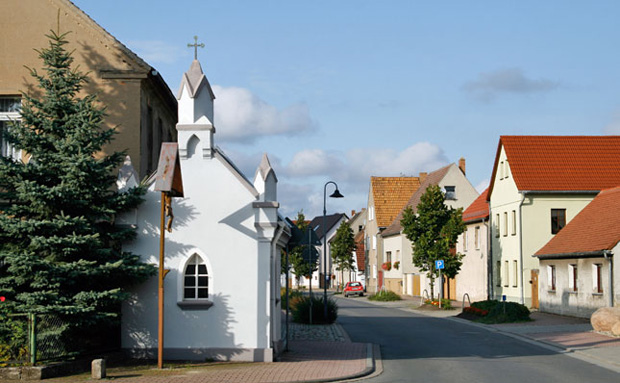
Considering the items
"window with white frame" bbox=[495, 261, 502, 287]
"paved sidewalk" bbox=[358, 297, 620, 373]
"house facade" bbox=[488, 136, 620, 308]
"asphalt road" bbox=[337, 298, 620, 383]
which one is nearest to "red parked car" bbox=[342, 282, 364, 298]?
"house facade" bbox=[488, 136, 620, 308]

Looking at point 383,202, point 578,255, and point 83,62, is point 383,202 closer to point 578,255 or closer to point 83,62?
point 578,255

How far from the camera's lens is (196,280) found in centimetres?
1797

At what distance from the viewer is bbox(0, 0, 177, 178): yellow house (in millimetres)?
21562

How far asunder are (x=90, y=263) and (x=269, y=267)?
399cm

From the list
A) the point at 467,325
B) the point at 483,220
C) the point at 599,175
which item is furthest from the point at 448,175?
the point at 467,325

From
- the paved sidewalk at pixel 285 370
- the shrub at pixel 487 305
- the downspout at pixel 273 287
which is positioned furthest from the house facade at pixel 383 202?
the downspout at pixel 273 287

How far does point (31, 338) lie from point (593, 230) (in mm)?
26196

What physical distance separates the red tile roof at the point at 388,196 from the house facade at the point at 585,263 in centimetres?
3514

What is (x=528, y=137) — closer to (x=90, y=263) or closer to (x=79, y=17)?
(x=79, y=17)

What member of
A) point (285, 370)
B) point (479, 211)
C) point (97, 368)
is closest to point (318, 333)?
point (285, 370)

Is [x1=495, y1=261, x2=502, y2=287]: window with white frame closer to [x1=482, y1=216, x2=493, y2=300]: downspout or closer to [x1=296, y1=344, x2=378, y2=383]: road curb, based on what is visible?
[x1=482, y1=216, x2=493, y2=300]: downspout

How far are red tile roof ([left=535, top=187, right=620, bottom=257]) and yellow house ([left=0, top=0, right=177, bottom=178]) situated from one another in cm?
1917

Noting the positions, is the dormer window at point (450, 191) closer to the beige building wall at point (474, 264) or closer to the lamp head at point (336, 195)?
the beige building wall at point (474, 264)

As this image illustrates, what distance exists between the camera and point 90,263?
15977 millimetres
